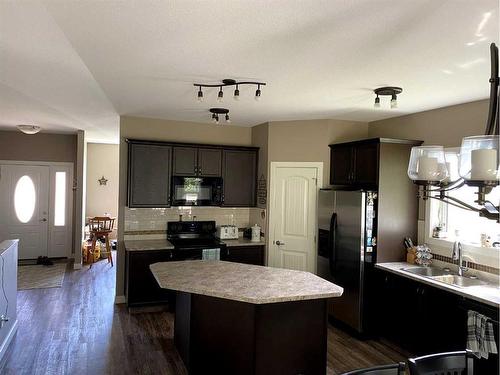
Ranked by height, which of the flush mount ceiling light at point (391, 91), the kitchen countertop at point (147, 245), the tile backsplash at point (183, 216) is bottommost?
the kitchen countertop at point (147, 245)

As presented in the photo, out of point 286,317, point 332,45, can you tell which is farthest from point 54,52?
point 286,317

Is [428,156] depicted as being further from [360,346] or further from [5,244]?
[5,244]

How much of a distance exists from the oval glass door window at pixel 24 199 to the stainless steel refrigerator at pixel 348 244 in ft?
19.9

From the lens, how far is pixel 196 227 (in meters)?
5.62

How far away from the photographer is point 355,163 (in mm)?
4633

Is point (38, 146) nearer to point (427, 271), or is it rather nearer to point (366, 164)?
point (366, 164)

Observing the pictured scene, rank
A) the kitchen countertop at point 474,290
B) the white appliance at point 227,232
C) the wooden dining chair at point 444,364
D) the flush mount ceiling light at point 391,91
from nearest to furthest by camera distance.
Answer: the wooden dining chair at point 444,364 < the kitchen countertop at point 474,290 < the flush mount ceiling light at point 391,91 < the white appliance at point 227,232

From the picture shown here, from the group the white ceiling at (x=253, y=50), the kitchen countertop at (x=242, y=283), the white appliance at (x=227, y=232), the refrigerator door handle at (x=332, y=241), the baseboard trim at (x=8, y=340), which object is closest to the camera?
the white ceiling at (x=253, y=50)

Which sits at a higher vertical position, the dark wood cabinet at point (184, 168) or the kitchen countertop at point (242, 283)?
the dark wood cabinet at point (184, 168)

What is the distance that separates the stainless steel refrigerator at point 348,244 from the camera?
168 inches

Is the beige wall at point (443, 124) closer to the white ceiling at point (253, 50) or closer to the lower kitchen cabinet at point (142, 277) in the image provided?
the white ceiling at point (253, 50)

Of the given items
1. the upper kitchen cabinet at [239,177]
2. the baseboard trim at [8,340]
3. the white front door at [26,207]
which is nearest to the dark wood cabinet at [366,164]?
the upper kitchen cabinet at [239,177]

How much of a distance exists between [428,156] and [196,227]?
165 inches

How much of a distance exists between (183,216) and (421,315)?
131 inches
